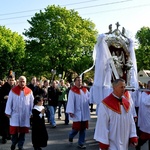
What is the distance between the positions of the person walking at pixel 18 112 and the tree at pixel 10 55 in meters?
38.9

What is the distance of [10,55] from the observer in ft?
157

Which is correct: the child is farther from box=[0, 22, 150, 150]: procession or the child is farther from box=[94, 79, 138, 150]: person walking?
box=[94, 79, 138, 150]: person walking

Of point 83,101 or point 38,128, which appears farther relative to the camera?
point 83,101

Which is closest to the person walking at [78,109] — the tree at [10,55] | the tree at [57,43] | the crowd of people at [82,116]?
the crowd of people at [82,116]

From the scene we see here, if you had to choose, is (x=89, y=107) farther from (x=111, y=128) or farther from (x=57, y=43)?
(x=57, y=43)

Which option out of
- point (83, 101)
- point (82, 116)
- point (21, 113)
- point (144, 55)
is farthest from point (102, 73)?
point (144, 55)

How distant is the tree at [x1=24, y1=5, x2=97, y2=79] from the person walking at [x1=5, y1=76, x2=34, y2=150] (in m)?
31.5

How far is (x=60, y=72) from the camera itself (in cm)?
4181

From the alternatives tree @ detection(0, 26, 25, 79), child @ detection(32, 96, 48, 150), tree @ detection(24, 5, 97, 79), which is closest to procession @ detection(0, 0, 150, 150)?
child @ detection(32, 96, 48, 150)

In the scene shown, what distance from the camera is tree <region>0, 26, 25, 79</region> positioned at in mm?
47031

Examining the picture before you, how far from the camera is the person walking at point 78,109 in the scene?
27.8 ft

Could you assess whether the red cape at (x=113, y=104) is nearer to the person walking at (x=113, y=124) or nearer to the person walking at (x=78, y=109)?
the person walking at (x=113, y=124)

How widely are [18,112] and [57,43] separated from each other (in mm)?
32972

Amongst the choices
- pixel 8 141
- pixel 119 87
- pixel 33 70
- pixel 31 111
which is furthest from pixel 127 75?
pixel 33 70
